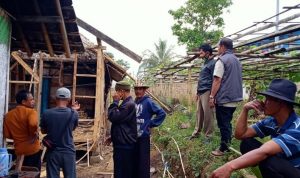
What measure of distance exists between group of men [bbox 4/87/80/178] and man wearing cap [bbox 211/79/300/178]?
9.74 ft

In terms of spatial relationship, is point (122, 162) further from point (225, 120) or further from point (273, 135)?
point (273, 135)

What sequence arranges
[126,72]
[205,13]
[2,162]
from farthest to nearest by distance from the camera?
[205,13]
[126,72]
[2,162]

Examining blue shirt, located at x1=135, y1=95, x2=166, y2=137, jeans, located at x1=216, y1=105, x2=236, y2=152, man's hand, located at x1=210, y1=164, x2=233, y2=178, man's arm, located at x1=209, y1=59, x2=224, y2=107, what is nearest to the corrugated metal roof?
blue shirt, located at x1=135, y1=95, x2=166, y2=137

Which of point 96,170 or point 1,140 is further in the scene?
point 96,170

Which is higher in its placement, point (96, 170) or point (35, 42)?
point (35, 42)

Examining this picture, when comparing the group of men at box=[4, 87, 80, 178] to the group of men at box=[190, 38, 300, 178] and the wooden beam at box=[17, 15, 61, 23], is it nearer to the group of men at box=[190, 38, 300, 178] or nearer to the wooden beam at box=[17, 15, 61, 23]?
the wooden beam at box=[17, 15, 61, 23]

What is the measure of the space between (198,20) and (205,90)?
18799mm

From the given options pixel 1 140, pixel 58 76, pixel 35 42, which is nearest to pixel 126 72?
pixel 58 76

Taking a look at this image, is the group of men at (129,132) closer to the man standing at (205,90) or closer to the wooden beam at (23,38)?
the man standing at (205,90)

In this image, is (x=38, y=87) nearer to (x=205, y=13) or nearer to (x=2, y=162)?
(x=2, y=162)

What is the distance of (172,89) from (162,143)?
12.2 meters

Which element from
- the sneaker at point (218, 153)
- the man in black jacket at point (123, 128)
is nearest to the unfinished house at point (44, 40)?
→ the man in black jacket at point (123, 128)

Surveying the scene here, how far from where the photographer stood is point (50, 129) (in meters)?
5.70

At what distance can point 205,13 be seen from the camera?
24766 millimetres
